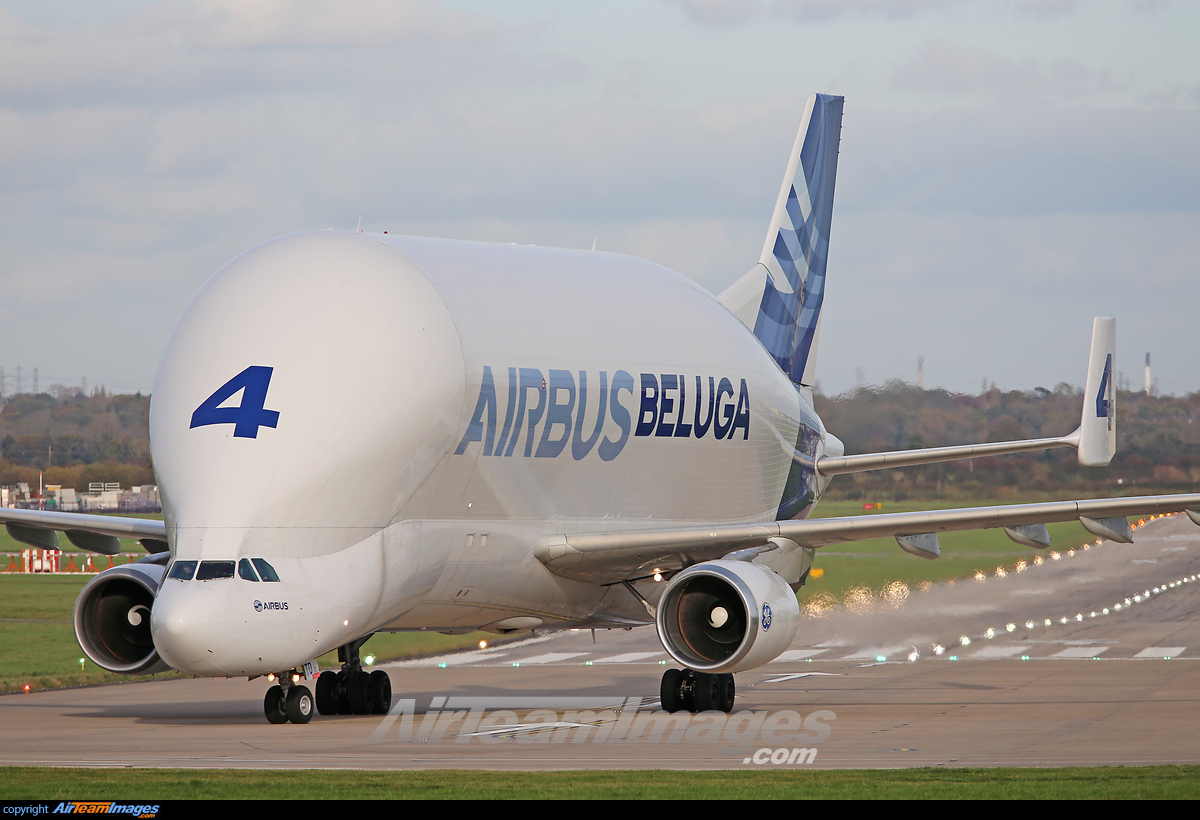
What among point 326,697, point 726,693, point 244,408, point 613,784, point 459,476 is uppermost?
point 244,408

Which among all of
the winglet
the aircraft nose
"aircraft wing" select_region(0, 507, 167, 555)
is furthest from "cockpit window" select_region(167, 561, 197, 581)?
the winglet

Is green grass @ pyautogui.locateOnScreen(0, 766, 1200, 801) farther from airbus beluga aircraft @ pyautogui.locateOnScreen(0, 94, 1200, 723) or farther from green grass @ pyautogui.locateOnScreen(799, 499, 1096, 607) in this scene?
green grass @ pyautogui.locateOnScreen(799, 499, 1096, 607)

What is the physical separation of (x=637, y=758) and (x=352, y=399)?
5.19 m

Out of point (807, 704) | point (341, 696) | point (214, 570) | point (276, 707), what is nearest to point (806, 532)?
point (807, 704)

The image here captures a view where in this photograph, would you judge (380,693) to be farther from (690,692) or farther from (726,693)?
(726,693)

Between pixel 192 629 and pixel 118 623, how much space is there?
187 inches

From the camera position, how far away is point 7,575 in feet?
167

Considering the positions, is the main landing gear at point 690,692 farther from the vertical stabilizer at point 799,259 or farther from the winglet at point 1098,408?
the vertical stabilizer at point 799,259

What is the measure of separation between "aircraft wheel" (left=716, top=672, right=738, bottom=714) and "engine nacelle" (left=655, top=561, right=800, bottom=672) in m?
1.43

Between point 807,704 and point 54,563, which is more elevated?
point 807,704

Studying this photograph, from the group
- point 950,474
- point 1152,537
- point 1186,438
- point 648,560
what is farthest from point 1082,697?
point 1152,537

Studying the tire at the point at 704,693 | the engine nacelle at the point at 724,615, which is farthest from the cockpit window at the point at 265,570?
the tire at the point at 704,693

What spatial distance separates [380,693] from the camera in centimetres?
2212

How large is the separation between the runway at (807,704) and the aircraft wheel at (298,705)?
0.46ft
